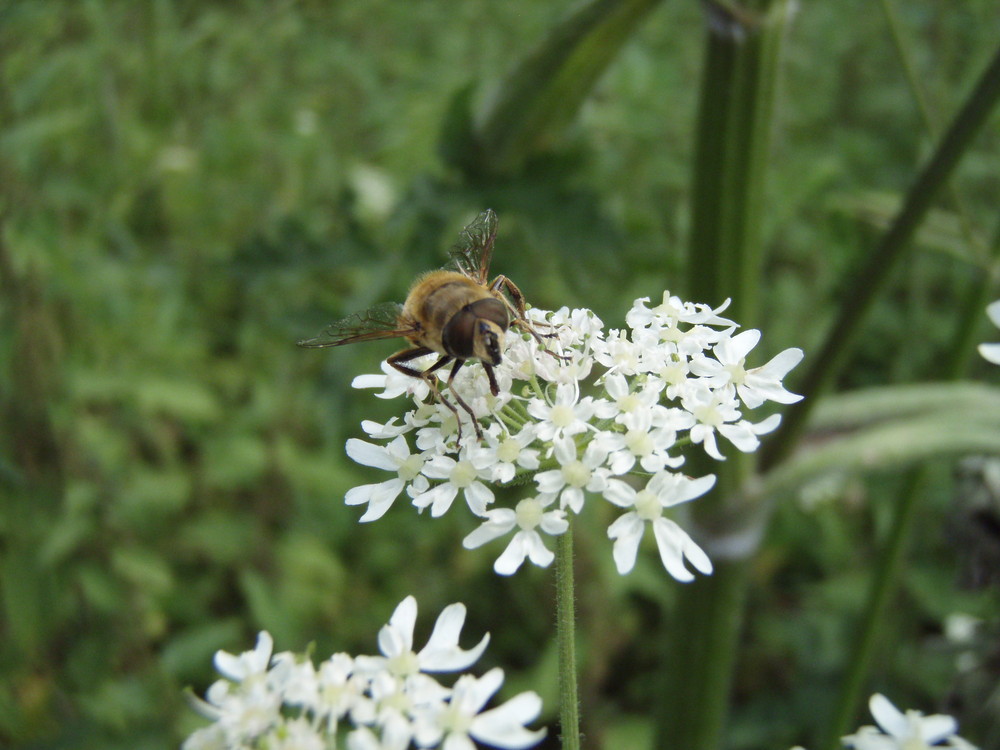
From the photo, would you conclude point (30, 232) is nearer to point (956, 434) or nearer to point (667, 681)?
point (667, 681)

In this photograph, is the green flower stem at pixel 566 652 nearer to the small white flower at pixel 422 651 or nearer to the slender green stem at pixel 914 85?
the small white flower at pixel 422 651

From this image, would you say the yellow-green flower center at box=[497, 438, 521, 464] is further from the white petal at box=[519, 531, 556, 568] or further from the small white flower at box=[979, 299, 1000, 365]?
the small white flower at box=[979, 299, 1000, 365]


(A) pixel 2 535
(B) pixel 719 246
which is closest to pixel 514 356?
(B) pixel 719 246

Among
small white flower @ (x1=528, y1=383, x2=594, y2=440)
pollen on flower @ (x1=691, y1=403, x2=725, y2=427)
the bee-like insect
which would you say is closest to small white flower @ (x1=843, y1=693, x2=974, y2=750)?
pollen on flower @ (x1=691, y1=403, x2=725, y2=427)

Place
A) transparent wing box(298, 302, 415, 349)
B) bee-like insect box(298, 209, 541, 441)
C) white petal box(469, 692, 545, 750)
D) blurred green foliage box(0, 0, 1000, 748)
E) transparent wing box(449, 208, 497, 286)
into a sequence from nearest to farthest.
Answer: white petal box(469, 692, 545, 750)
bee-like insect box(298, 209, 541, 441)
transparent wing box(298, 302, 415, 349)
transparent wing box(449, 208, 497, 286)
blurred green foliage box(0, 0, 1000, 748)

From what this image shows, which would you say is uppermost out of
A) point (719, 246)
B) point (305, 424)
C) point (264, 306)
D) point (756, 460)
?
point (264, 306)

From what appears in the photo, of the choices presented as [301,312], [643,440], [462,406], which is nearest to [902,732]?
[643,440]

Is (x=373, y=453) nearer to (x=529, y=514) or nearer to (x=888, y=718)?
(x=529, y=514)
